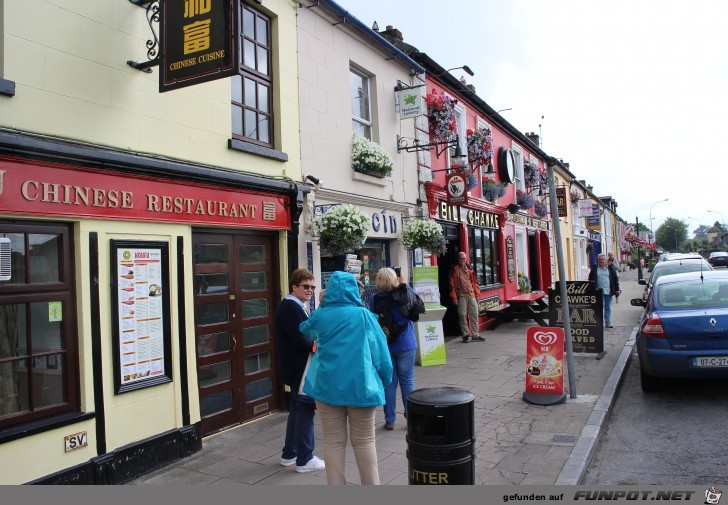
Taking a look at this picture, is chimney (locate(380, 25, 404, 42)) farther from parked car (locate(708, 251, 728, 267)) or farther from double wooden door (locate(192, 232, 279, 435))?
parked car (locate(708, 251, 728, 267))

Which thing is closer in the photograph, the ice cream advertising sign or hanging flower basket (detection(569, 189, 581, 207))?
the ice cream advertising sign

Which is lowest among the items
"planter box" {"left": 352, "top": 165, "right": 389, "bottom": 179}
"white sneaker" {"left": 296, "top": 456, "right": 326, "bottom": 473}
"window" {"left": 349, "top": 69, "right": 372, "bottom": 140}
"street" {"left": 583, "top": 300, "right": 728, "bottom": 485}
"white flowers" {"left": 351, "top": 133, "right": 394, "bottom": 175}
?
→ "street" {"left": 583, "top": 300, "right": 728, "bottom": 485}

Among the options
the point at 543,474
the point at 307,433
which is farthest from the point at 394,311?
the point at 543,474

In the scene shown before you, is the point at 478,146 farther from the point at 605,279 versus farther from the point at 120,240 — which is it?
the point at 120,240

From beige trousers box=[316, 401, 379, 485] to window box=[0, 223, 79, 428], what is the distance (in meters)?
2.30

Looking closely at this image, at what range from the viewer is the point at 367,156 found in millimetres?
8930

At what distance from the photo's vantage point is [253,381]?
6.56m

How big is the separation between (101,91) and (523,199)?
51.4 ft

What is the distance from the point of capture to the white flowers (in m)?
8.87

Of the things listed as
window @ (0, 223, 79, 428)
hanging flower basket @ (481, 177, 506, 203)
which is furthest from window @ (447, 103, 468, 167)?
window @ (0, 223, 79, 428)

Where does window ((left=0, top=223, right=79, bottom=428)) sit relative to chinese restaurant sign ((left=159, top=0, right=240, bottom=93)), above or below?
below

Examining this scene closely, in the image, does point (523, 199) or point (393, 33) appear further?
point (523, 199)

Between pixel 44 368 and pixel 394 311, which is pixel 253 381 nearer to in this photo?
pixel 394 311

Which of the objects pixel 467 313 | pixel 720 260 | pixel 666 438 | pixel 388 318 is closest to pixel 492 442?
pixel 388 318
